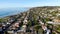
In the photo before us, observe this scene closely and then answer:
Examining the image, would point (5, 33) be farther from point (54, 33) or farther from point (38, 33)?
point (54, 33)

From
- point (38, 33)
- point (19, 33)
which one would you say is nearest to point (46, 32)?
point (38, 33)

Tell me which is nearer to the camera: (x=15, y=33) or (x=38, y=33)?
(x=38, y=33)

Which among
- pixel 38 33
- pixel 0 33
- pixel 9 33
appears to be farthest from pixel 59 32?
pixel 0 33

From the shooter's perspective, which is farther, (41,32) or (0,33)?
(0,33)

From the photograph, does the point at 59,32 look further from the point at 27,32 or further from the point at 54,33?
the point at 27,32

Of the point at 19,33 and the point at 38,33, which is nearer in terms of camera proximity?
the point at 38,33

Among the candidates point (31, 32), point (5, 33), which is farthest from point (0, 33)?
point (31, 32)

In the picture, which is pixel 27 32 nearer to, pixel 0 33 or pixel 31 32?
pixel 31 32
